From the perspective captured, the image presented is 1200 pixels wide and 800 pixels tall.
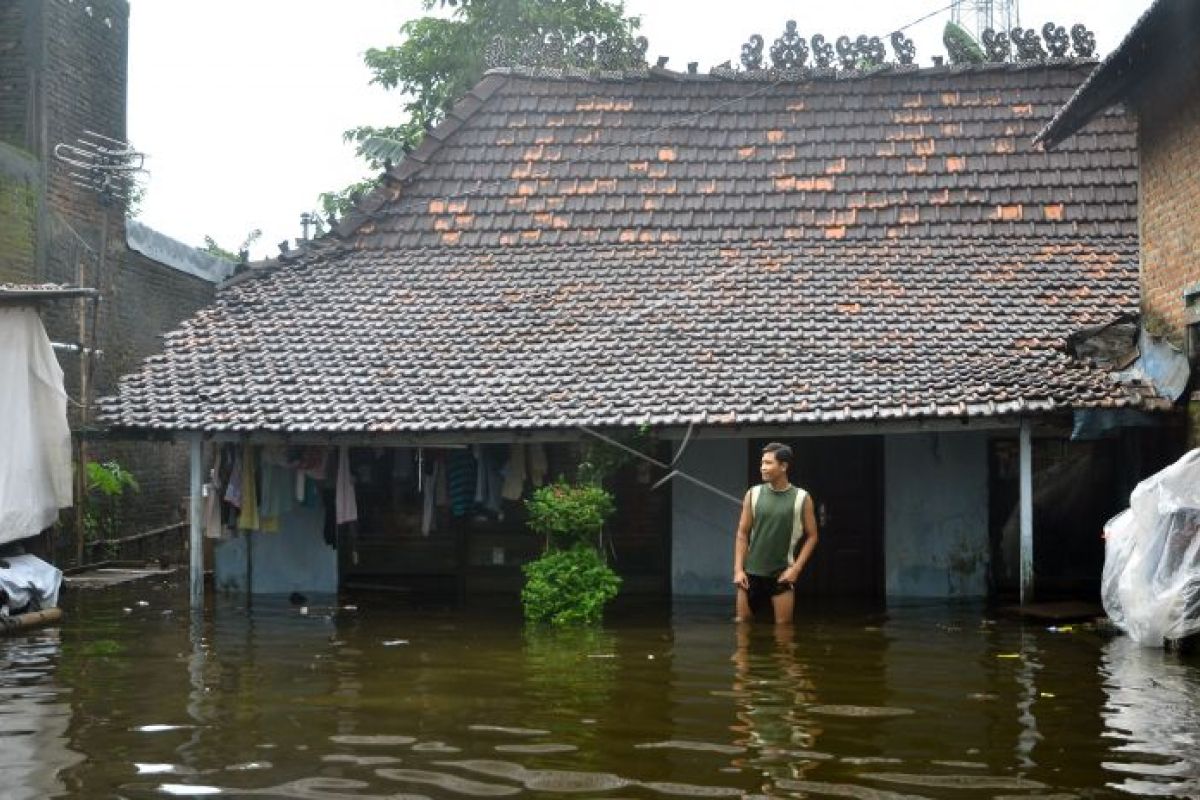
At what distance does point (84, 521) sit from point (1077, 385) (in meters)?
12.1

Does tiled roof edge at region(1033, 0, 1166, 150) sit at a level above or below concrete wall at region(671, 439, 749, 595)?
above

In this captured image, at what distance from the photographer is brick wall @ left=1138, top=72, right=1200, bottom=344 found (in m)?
12.5

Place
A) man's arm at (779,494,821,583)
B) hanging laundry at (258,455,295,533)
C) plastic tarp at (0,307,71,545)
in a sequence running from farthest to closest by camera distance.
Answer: hanging laundry at (258,455,295,533), plastic tarp at (0,307,71,545), man's arm at (779,494,821,583)

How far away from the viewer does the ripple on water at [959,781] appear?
6.07 m

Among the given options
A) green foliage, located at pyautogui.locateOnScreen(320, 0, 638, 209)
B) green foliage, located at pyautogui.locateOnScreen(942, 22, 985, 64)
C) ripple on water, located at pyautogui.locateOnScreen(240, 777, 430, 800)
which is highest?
green foliage, located at pyautogui.locateOnScreen(320, 0, 638, 209)

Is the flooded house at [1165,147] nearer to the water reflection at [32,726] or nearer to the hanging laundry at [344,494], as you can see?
the hanging laundry at [344,494]

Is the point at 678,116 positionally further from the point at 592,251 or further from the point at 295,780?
the point at 295,780

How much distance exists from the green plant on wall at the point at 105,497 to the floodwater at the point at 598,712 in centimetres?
532

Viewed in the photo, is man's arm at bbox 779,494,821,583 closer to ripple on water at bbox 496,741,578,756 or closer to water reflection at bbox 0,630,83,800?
ripple on water at bbox 496,741,578,756

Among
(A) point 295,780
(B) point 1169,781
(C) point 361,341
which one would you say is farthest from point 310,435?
(B) point 1169,781

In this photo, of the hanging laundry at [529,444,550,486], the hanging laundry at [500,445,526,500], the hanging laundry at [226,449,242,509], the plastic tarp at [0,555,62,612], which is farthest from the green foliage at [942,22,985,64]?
the plastic tarp at [0,555,62,612]

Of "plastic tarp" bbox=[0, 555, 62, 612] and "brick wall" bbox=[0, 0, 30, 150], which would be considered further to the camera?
"brick wall" bbox=[0, 0, 30, 150]

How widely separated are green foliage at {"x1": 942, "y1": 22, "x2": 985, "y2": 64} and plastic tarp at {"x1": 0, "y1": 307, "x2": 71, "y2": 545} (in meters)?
11.3

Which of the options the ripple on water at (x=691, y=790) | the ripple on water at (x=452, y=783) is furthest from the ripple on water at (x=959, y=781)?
the ripple on water at (x=452, y=783)
